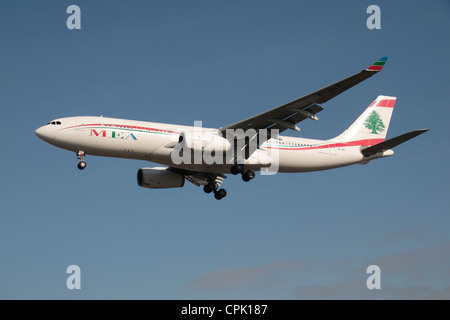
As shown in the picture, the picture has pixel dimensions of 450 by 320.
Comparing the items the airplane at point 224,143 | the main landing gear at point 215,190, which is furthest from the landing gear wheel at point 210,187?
the airplane at point 224,143

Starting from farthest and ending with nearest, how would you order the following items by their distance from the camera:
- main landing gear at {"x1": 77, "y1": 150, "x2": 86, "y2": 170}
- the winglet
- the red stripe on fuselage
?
the red stripe on fuselage
main landing gear at {"x1": 77, "y1": 150, "x2": 86, "y2": 170}
the winglet

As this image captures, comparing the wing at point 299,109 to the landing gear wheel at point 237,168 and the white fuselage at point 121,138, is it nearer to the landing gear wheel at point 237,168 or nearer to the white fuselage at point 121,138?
the landing gear wheel at point 237,168

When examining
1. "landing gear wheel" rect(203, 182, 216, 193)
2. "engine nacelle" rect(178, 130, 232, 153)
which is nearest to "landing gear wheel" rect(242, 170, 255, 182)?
"engine nacelle" rect(178, 130, 232, 153)

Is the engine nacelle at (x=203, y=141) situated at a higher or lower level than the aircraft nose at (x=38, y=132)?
lower

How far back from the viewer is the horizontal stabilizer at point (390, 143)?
41506 millimetres

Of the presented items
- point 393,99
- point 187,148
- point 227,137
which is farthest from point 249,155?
point 393,99

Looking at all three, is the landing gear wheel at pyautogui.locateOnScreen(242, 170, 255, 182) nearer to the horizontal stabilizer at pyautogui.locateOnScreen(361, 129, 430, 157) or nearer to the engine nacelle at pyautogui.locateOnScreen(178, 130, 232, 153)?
the engine nacelle at pyautogui.locateOnScreen(178, 130, 232, 153)

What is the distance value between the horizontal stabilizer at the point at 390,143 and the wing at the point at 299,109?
6642 millimetres

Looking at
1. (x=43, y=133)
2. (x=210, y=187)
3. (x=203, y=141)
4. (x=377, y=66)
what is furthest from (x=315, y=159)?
(x=43, y=133)

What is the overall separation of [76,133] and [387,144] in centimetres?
2071

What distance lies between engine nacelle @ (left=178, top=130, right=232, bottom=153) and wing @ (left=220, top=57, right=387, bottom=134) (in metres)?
0.82

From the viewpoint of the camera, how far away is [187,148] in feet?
135

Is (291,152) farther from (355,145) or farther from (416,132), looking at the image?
(416,132)

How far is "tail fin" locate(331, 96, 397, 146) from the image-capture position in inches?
1914
